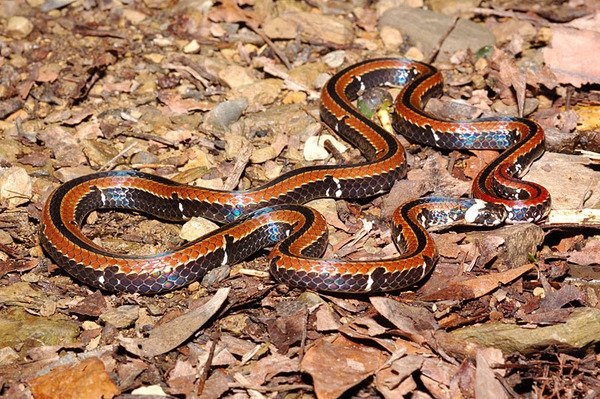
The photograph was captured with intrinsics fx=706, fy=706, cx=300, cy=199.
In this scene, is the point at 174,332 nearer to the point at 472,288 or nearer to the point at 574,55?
the point at 472,288

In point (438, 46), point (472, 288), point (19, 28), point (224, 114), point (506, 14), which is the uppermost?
point (506, 14)

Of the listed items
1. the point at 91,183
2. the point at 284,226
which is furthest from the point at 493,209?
the point at 91,183

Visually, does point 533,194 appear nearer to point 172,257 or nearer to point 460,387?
point 460,387

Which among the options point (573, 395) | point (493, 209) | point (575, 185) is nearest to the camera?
point (573, 395)

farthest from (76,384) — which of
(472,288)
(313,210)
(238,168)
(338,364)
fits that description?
(472,288)

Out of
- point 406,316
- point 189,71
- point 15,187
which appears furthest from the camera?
point 189,71

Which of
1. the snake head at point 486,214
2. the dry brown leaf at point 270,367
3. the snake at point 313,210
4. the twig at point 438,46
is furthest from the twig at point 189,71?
the dry brown leaf at point 270,367

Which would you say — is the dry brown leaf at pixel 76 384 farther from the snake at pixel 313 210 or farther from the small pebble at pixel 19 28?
the small pebble at pixel 19 28
